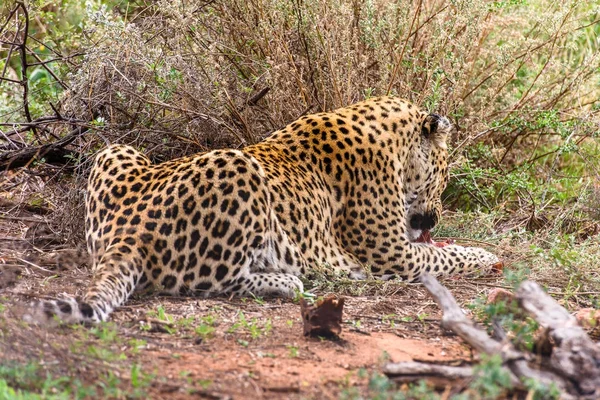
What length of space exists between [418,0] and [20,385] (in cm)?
564

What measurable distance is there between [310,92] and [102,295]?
357cm

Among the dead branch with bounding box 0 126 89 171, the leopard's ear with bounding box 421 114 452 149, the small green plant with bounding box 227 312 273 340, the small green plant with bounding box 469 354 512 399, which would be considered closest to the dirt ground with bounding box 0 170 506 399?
the small green plant with bounding box 227 312 273 340

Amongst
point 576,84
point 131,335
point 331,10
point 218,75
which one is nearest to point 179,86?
point 218,75

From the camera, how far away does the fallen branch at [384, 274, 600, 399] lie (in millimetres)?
3926

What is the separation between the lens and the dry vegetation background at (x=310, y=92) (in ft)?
24.6

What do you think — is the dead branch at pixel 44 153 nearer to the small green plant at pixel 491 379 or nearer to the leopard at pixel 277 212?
the leopard at pixel 277 212

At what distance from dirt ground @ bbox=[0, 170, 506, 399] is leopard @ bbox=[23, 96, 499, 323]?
189 millimetres

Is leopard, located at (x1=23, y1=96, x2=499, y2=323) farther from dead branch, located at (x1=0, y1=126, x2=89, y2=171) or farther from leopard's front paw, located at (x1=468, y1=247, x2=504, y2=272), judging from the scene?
dead branch, located at (x1=0, y1=126, x2=89, y2=171)

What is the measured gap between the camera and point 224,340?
4992 millimetres

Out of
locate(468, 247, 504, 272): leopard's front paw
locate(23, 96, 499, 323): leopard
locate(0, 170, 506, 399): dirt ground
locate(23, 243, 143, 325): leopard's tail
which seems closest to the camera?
locate(0, 170, 506, 399): dirt ground

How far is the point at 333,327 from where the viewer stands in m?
5.09

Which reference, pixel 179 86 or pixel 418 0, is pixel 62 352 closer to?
pixel 179 86

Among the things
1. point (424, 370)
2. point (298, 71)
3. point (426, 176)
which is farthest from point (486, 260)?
point (424, 370)

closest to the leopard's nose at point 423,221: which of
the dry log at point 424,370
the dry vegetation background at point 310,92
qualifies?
the dry vegetation background at point 310,92
